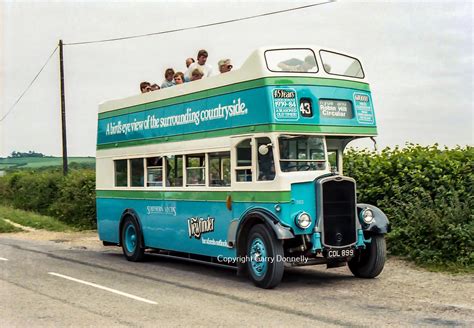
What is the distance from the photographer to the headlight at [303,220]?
10.3 metres

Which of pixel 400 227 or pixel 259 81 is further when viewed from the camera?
pixel 400 227

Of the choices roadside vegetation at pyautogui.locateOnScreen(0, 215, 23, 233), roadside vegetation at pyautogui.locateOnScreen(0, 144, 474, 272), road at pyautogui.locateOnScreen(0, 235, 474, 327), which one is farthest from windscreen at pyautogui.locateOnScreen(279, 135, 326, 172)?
roadside vegetation at pyautogui.locateOnScreen(0, 215, 23, 233)

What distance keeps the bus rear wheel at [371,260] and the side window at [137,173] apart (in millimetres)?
5189

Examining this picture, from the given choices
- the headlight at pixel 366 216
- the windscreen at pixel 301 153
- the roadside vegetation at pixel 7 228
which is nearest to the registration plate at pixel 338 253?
the headlight at pixel 366 216

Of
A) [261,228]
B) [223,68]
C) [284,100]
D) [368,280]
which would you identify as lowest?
[368,280]

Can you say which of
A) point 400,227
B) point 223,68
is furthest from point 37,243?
point 400,227

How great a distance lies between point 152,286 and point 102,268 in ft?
9.29

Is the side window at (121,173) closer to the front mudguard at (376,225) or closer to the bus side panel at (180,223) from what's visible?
the bus side panel at (180,223)

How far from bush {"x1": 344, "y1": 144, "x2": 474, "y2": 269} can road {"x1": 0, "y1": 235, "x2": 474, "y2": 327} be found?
540mm

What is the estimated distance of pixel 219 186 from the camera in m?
12.0

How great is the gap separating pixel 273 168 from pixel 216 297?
2.21 meters

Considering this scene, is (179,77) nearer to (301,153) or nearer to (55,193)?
(301,153)

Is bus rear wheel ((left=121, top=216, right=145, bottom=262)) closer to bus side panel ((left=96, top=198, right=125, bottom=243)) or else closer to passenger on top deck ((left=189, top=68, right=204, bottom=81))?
bus side panel ((left=96, top=198, right=125, bottom=243))

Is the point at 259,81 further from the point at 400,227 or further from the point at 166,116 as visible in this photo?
the point at 400,227
